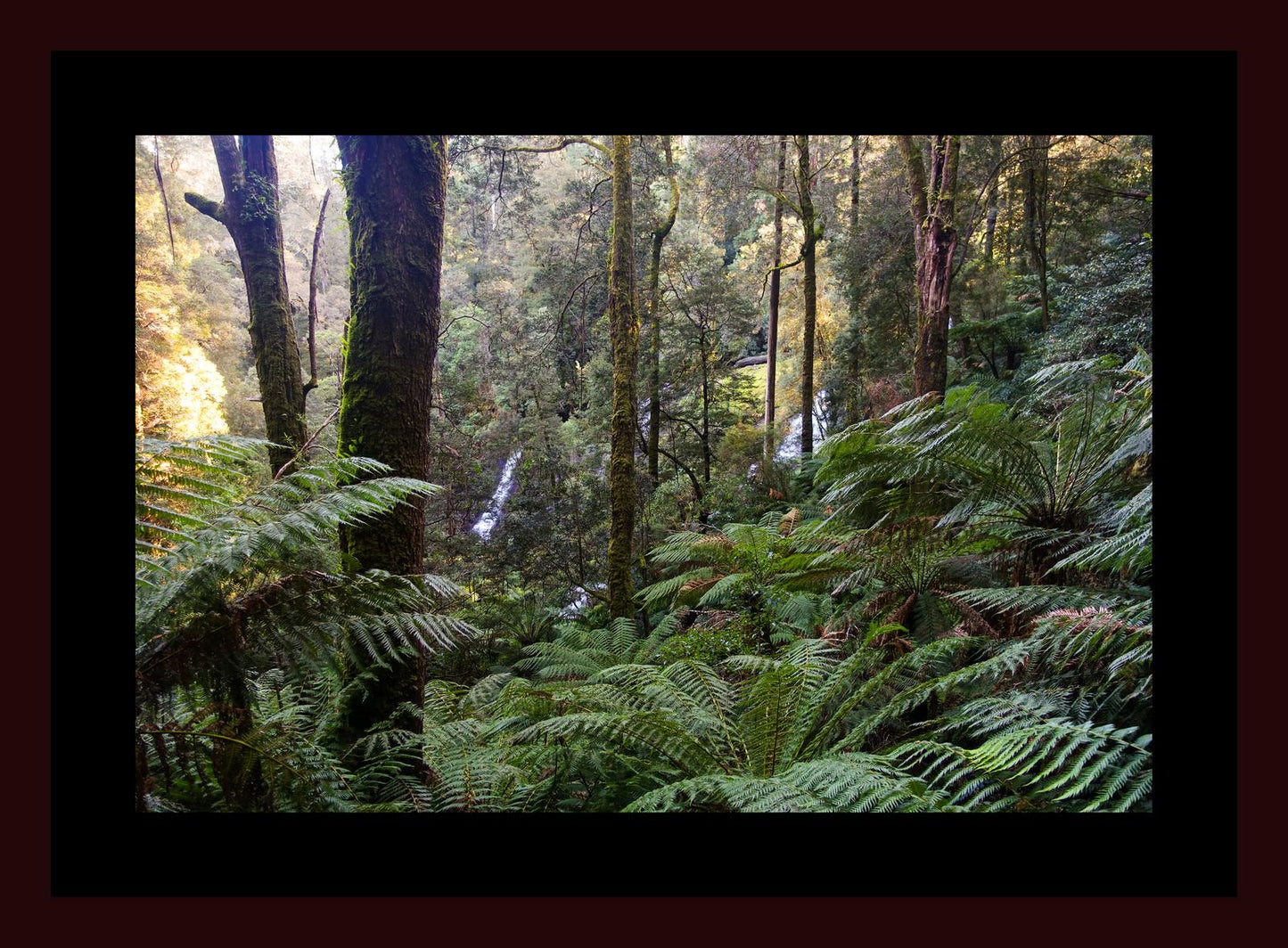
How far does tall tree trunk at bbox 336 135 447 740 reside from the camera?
1.82 metres

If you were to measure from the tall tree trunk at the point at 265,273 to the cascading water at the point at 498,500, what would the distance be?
3849mm

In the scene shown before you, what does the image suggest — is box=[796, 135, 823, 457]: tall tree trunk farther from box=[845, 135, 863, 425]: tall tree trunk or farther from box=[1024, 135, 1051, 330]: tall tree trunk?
box=[1024, 135, 1051, 330]: tall tree trunk

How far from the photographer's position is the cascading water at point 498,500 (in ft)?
26.5

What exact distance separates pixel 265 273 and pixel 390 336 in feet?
9.98

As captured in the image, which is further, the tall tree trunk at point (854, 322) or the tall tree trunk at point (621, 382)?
the tall tree trunk at point (854, 322)

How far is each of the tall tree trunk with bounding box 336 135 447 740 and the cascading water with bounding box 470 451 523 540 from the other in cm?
597

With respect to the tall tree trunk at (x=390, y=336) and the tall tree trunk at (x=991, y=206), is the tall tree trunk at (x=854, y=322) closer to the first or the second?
the tall tree trunk at (x=991, y=206)

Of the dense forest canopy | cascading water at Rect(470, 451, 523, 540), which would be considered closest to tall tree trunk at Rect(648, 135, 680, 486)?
cascading water at Rect(470, 451, 523, 540)

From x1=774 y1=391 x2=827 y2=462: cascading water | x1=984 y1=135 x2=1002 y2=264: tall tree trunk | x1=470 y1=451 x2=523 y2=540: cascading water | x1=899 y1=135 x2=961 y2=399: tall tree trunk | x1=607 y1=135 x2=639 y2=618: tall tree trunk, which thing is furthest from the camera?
x1=774 y1=391 x2=827 y2=462: cascading water

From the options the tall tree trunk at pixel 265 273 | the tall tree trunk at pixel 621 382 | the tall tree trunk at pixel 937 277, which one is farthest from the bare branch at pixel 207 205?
the tall tree trunk at pixel 937 277

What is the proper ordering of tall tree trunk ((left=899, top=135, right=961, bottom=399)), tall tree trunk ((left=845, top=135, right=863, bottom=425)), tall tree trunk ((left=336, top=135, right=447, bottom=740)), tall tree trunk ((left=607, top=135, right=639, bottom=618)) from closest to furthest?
tall tree trunk ((left=336, top=135, right=447, bottom=740)), tall tree trunk ((left=899, top=135, right=961, bottom=399)), tall tree trunk ((left=607, top=135, right=639, bottom=618)), tall tree trunk ((left=845, top=135, right=863, bottom=425))
